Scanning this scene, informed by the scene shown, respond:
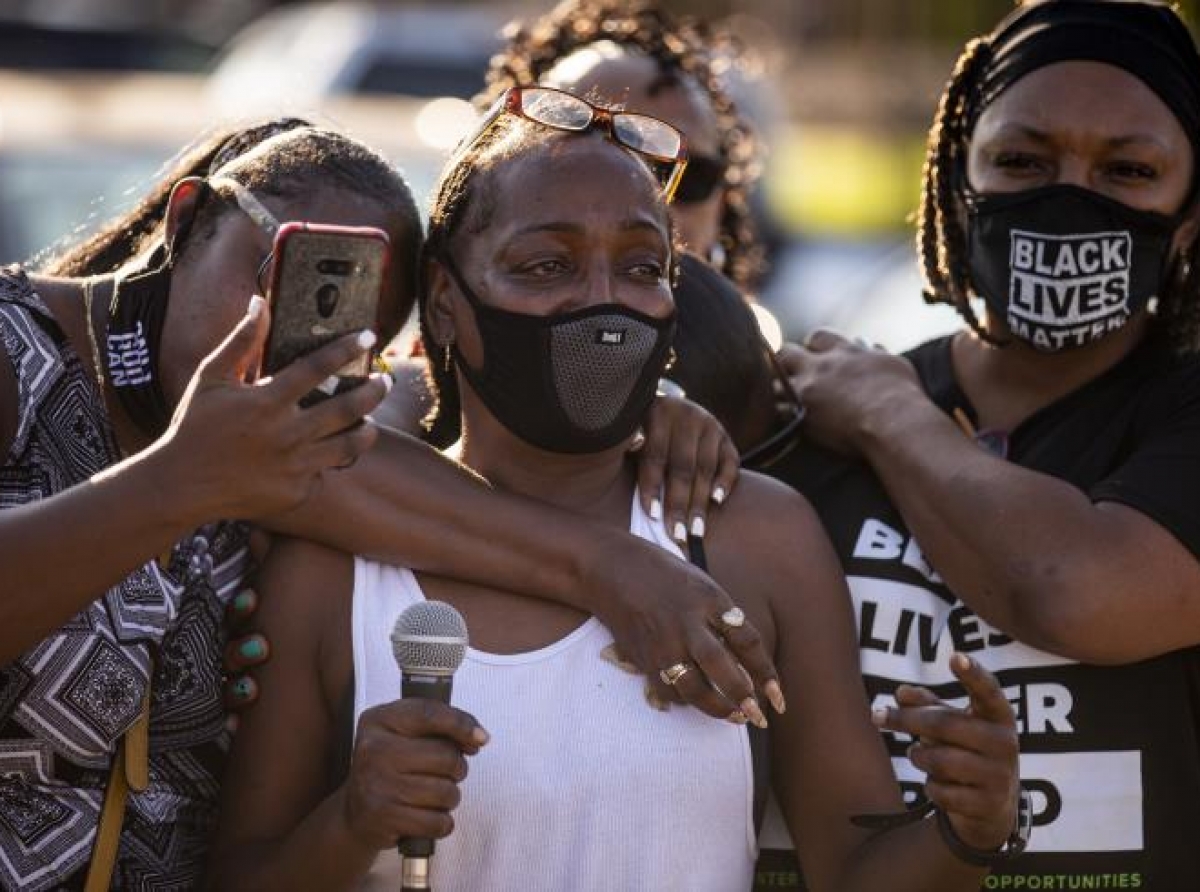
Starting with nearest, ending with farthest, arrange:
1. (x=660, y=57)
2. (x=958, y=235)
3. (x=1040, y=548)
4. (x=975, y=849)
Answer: (x=975, y=849) < (x=1040, y=548) < (x=958, y=235) < (x=660, y=57)

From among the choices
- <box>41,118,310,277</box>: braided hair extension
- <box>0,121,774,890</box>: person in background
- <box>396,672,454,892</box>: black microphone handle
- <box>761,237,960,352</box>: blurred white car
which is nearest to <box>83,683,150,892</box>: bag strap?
<box>0,121,774,890</box>: person in background

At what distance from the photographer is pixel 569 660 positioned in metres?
3.95

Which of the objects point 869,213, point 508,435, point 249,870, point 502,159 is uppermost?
point 869,213

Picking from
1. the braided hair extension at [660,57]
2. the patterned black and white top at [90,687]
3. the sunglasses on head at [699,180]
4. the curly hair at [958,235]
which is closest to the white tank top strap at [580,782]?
the patterned black and white top at [90,687]

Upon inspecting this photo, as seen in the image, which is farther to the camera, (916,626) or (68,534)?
(916,626)

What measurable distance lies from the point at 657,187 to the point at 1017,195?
2.71 feet

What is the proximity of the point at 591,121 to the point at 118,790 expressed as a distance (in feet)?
5.06

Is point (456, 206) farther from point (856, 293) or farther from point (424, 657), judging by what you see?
point (856, 293)

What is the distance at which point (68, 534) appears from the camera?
3.19 metres

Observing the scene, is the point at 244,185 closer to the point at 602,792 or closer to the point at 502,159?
the point at 502,159

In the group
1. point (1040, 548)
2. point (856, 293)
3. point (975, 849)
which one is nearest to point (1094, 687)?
point (1040, 548)

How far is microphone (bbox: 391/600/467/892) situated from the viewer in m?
3.37

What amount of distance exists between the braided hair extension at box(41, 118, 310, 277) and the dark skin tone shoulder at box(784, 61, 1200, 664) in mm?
1323

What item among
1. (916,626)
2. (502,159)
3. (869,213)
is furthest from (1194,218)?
(869,213)
